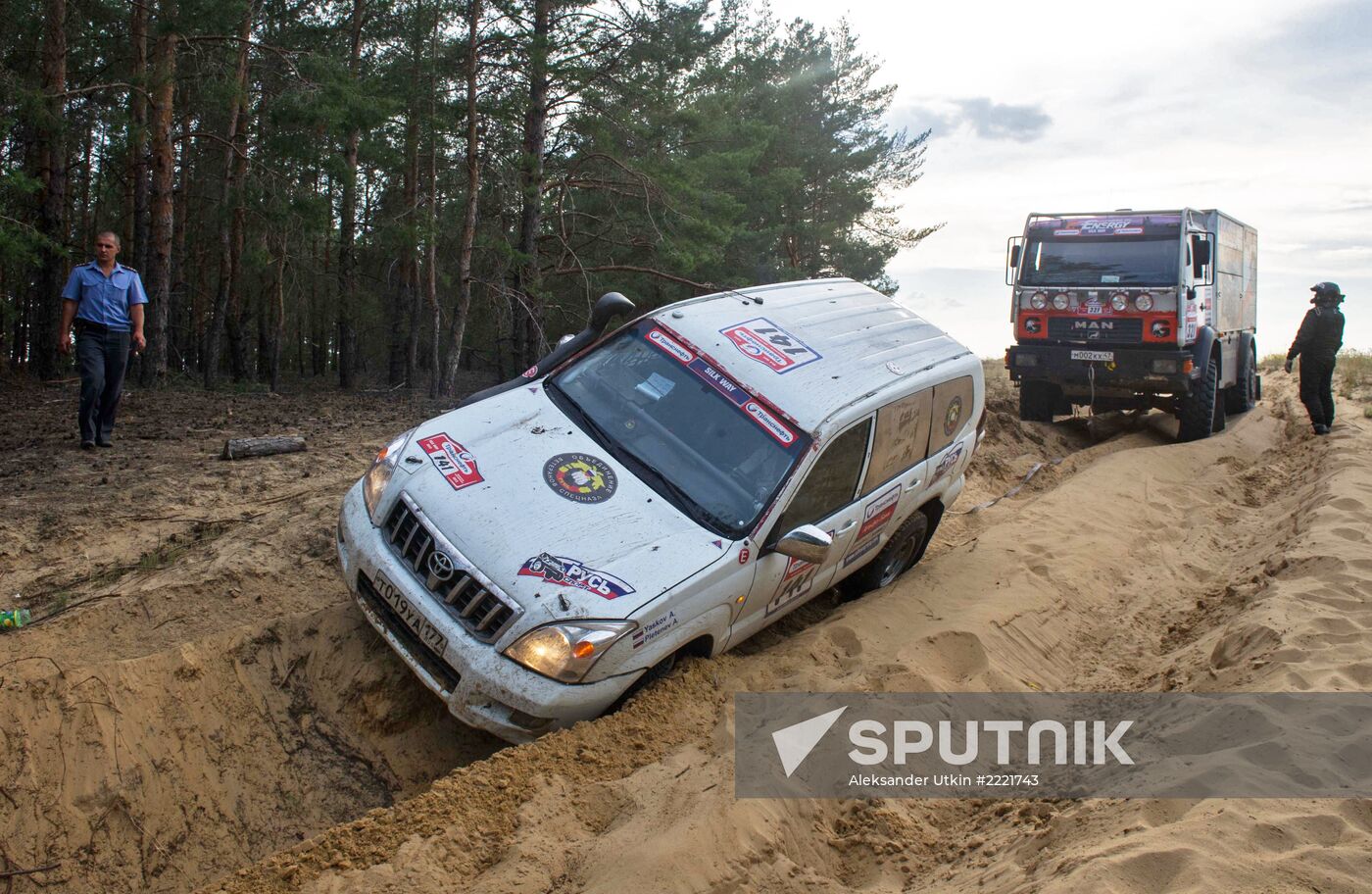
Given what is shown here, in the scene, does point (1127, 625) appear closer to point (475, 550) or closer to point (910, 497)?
point (910, 497)

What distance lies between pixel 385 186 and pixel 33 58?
1120 cm

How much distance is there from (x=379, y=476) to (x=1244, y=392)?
14.7m

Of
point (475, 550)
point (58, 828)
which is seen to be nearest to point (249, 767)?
point (58, 828)

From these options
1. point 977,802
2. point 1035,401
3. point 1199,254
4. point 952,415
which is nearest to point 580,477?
point 977,802

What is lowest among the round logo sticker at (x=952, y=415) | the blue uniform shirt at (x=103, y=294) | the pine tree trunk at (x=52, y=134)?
the round logo sticker at (x=952, y=415)

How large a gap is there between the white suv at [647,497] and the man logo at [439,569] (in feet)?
0.06

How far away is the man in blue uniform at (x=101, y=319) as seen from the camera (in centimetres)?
750

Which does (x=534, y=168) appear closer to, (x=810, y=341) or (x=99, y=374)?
(x=99, y=374)

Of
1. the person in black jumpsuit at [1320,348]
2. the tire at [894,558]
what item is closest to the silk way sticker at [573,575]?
the tire at [894,558]

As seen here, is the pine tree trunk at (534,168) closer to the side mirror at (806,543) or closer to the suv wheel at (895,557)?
the suv wheel at (895,557)

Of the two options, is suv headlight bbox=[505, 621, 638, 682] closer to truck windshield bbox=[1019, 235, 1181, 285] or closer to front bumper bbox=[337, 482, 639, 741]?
front bumper bbox=[337, 482, 639, 741]

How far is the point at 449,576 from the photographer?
427cm

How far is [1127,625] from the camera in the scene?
6.05 m

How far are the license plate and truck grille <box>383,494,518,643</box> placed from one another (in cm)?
11
